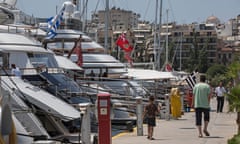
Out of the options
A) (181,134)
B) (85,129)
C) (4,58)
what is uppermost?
(4,58)

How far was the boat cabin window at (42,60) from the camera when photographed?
22.1 m

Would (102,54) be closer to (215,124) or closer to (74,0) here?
(74,0)

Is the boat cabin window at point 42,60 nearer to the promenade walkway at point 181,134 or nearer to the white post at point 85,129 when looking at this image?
the promenade walkway at point 181,134

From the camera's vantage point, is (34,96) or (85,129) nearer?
(85,129)

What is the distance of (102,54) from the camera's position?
1567 inches

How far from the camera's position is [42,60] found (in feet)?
74.7

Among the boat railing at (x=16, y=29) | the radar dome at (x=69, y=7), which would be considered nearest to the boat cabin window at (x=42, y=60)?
the boat railing at (x=16, y=29)

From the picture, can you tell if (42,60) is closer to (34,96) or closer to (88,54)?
(34,96)

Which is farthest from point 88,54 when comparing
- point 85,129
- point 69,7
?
point 85,129

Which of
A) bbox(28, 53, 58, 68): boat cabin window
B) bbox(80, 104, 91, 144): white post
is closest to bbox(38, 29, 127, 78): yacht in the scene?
bbox(28, 53, 58, 68): boat cabin window

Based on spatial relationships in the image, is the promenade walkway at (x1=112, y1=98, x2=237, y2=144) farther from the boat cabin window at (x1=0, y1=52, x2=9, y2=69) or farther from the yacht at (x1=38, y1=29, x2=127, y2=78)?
the yacht at (x1=38, y1=29, x2=127, y2=78)

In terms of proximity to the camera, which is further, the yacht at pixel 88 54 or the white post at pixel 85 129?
the yacht at pixel 88 54

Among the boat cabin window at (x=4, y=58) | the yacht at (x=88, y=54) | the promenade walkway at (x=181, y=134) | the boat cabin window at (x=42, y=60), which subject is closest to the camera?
the promenade walkway at (x=181, y=134)

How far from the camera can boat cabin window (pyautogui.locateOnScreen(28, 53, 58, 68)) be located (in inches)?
869
